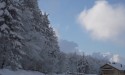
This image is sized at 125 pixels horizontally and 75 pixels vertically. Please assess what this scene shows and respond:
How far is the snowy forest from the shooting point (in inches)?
1398

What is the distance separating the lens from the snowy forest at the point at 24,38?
35.5 m

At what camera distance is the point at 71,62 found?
166 metres

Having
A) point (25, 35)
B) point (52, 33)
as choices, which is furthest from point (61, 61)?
point (25, 35)

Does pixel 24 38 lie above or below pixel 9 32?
above

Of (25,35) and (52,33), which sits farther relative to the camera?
(52,33)

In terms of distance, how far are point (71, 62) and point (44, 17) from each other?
100455 millimetres

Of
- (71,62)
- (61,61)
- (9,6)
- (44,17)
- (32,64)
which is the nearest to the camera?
(9,6)

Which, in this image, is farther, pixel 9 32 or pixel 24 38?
pixel 24 38

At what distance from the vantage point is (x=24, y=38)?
146 feet

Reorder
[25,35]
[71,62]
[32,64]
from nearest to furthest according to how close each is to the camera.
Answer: [25,35], [32,64], [71,62]

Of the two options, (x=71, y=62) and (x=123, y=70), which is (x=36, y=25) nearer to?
(x=123, y=70)

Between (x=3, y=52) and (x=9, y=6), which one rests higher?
(x=9, y=6)

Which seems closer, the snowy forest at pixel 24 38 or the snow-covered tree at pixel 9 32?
the snow-covered tree at pixel 9 32

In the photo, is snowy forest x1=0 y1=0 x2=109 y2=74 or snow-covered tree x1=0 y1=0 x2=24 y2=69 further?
snowy forest x1=0 y1=0 x2=109 y2=74
